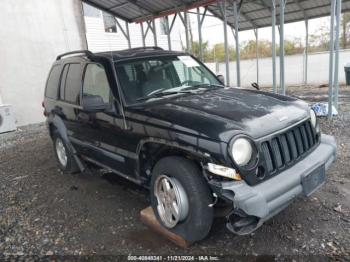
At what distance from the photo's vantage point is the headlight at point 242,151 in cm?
251

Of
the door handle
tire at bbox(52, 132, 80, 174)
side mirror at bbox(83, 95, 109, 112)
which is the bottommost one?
tire at bbox(52, 132, 80, 174)

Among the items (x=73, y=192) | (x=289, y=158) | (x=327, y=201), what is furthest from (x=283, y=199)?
(x=73, y=192)

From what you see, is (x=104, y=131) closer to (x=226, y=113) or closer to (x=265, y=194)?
(x=226, y=113)

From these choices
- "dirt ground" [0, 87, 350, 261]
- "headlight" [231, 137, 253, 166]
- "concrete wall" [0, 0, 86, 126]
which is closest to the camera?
"headlight" [231, 137, 253, 166]

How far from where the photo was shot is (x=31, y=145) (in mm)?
7797

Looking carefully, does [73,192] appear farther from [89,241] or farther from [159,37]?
[159,37]

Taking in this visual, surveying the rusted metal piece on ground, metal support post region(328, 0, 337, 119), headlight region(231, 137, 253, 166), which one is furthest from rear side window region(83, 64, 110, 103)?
metal support post region(328, 0, 337, 119)

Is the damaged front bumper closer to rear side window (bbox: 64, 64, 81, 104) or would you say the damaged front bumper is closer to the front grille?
the front grille

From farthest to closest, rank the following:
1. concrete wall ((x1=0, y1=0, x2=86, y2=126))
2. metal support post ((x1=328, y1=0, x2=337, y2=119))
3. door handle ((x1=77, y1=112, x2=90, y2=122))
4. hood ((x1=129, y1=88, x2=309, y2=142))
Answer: concrete wall ((x1=0, y1=0, x2=86, y2=126)) → metal support post ((x1=328, y1=0, x2=337, y2=119)) → door handle ((x1=77, y1=112, x2=90, y2=122)) → hood ((x1=129, y1=88, x2=309, y2=142))

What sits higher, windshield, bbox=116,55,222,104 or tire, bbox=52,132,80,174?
windshield, bbox=116,55,222,104

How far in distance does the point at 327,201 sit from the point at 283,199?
1334 mm

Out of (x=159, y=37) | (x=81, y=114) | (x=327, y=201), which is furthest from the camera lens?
(x=159, y=37)

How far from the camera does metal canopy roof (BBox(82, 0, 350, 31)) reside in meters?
10.3

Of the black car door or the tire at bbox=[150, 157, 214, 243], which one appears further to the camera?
the black car door
